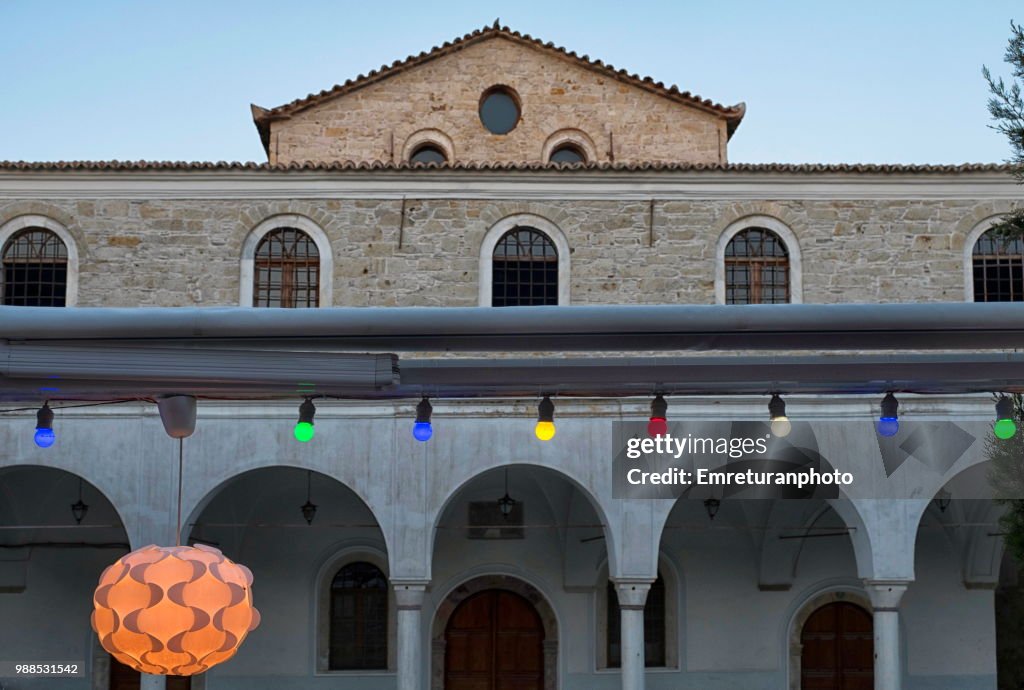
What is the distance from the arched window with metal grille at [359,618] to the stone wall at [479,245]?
4197 millimetres

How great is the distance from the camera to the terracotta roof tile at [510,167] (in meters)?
15.3

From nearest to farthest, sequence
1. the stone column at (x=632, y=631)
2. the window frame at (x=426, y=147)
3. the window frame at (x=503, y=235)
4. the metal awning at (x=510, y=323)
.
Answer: the metal awning at (x=510, y=323) < the stone column at (x=632, y=631) < the window frame at (x=503, y=235) < the window frame at (x=426, y=147)

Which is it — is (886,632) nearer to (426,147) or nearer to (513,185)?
(513,185)

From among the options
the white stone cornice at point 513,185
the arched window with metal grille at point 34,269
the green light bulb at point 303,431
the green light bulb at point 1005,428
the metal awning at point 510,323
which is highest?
the white stone cornice at point 513,185

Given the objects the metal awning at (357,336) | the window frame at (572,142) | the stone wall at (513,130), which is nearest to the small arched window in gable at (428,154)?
the stone wall at (513,130)

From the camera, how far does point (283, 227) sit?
1555 centimetres

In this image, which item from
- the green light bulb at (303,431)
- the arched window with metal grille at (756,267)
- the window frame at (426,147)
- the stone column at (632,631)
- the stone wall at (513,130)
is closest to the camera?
the green light bulb at (303,431)

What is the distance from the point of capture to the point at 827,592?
18047 mm

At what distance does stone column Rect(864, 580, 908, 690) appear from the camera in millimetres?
14719

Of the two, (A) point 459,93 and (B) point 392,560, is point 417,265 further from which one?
(A) point 459,93

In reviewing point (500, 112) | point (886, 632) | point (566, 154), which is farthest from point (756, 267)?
point (500, 112)

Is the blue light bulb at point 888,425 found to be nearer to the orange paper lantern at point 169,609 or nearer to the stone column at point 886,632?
the orange paper lantern at point 169,609

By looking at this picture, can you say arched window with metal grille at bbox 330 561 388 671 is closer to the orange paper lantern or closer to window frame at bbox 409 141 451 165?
window frame at bbox 409 141 451 165

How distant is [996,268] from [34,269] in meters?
10.8
